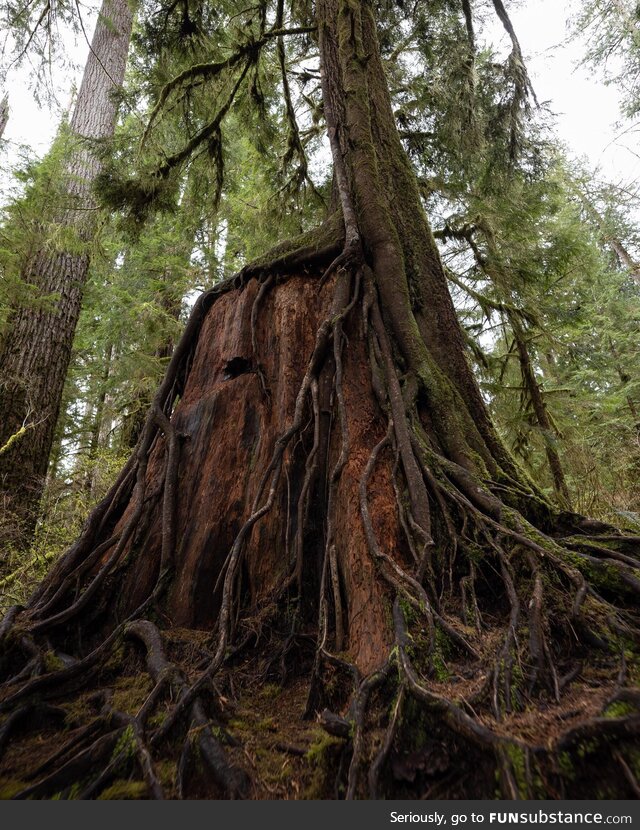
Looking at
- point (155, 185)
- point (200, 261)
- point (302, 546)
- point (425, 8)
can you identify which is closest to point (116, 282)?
point (200, 261)

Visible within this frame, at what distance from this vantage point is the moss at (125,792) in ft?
4.26

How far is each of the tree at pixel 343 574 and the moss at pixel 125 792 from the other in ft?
0.13

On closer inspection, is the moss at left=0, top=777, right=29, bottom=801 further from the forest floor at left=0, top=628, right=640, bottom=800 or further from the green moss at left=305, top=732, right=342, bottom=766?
the green moss at left=305, top=732, right=342, bottom=766

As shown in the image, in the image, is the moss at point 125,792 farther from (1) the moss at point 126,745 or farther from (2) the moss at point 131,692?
(2) the moss at point 131,692

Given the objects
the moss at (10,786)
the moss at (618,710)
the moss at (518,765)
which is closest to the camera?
the moss at (518,765)

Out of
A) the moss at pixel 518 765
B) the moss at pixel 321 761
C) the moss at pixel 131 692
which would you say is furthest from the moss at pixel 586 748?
the moss at pixel 131 692

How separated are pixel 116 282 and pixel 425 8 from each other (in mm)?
6751

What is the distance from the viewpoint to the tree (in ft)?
4.53

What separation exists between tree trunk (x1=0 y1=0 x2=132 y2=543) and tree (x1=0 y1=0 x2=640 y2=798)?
331cm

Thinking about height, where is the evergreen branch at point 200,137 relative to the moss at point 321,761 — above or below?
above

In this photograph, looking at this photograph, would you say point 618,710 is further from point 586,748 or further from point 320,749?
point 320,749

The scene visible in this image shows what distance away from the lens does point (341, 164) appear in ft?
12.3

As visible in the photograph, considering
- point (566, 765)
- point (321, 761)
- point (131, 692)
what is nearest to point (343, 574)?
point (321, 761)

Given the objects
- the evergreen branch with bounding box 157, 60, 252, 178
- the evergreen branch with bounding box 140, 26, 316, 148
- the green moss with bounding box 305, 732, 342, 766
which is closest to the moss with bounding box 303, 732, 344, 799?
the green moss with bounding box 305, 732, 342, 766
